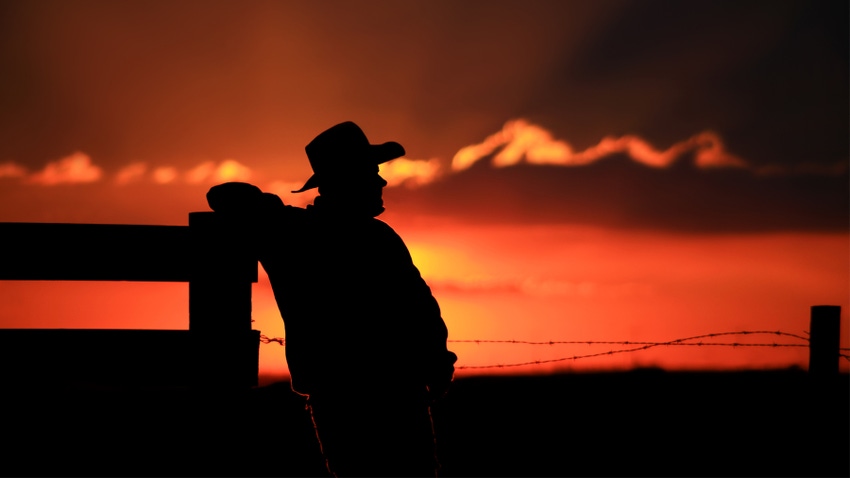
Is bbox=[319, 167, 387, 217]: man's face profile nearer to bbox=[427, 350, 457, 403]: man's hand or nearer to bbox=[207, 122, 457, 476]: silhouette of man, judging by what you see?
bbox=[207, 122, 457, 476]: silhouette of man

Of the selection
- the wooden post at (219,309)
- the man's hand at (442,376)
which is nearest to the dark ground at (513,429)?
the wooden post at (219,309)

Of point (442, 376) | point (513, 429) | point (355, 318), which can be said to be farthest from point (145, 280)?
point (513, 429)

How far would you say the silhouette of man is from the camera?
3553 mm

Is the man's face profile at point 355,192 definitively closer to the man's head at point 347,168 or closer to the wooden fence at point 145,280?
the man's head at point 347,168

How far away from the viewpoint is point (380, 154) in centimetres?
379

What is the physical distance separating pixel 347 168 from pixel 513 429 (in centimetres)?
630

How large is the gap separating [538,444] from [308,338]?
571cm

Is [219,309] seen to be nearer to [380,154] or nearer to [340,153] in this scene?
[340,153]

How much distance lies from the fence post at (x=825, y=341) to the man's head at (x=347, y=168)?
5.66 m

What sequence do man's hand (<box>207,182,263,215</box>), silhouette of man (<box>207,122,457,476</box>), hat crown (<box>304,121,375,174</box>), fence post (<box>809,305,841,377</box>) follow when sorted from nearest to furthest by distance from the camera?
1. man's hand (<box>207,182,263,215</box>)
2. silhouette of man (<box>207,122,457,476</box>)
3. hat crown (<box>304,121,375,174</box>)
4. fence post (<box>809,305,841,377</box>)

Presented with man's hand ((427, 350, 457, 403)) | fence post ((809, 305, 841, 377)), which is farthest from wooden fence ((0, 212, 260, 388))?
fence post ((809, 305, 841, 377))

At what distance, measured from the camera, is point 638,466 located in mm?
7934

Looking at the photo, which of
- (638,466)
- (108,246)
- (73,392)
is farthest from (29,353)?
(638,466)

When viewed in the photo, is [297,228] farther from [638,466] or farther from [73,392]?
[638,466]
